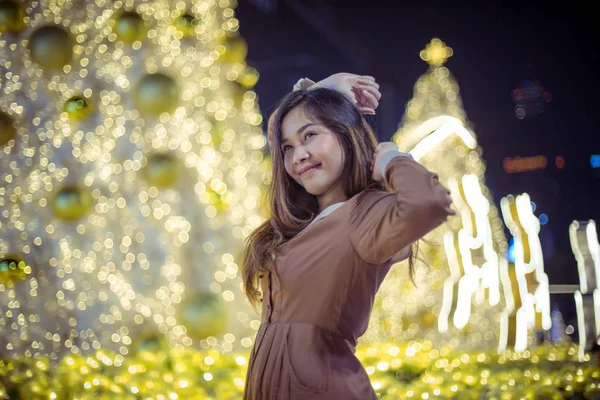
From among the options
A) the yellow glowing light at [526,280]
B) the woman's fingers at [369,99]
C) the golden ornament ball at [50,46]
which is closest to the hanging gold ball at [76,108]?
the golden ornament ball at [50,46]

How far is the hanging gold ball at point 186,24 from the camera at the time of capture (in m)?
3.34

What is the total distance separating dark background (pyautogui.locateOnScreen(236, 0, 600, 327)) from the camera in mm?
6633

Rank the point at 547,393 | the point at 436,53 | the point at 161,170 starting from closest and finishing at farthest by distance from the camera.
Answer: the point at 547,393, the point at 161,170, the point at 436,53

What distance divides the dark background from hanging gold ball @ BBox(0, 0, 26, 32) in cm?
310

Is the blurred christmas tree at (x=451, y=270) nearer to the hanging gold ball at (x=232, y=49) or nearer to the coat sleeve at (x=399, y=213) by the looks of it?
the hanging gold ball at (x=232, y=49)

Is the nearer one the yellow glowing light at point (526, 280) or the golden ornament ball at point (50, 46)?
the golden ornament ball at point (50, 46)

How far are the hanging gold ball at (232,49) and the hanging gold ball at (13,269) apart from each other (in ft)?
5.24

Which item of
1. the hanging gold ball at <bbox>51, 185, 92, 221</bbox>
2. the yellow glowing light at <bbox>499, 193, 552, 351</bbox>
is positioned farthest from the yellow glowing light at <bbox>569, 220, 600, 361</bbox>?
the hanging gold ball at <bbox>51, 185, 92, 221</bbox>

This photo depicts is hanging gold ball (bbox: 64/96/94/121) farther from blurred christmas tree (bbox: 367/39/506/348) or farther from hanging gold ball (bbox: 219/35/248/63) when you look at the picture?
blurred christmas tree (bbox: 367/39/506/348)

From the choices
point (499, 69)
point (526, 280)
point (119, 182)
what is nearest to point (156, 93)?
point (119, 182)

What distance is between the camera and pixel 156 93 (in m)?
3.21

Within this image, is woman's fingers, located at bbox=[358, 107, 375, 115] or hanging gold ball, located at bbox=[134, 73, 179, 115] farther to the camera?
hanging gold ball, located at bbox=[134, 73, 179, 115]

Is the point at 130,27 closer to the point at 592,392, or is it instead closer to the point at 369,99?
the point at 369,99

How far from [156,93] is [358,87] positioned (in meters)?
2.00
